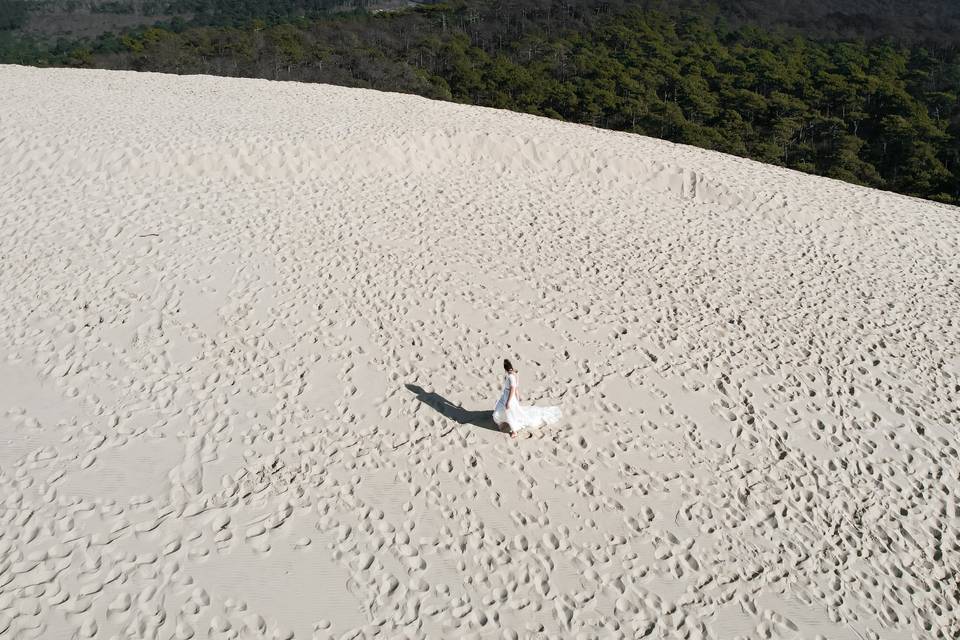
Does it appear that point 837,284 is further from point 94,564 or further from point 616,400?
point 94,564

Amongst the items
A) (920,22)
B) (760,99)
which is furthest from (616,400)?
(920,22)

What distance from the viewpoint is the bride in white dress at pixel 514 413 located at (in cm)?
762

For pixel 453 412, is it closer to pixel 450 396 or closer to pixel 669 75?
pixel 450 396

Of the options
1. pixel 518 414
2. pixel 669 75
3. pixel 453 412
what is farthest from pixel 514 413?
pixel 669 75

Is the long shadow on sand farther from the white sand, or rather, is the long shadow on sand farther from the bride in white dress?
the bride in white dress

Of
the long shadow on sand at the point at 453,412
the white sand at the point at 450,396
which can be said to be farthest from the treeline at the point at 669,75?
the long shadow on sand at the point at 453,412

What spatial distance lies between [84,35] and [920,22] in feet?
276

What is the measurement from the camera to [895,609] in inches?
248

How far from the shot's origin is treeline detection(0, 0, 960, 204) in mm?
33562

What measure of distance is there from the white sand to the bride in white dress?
0.24m

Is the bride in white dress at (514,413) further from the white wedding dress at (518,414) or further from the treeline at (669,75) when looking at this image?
the treeline at (669,75)

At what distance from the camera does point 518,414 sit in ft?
25.3

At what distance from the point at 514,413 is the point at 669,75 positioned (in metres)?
41.2

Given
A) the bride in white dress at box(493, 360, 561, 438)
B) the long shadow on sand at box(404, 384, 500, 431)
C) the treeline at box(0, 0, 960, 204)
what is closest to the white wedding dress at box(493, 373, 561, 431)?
the bride in white dress at box(493, 360, 561, 438)
